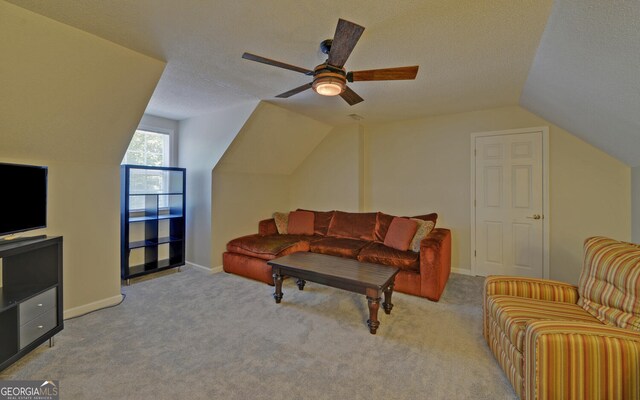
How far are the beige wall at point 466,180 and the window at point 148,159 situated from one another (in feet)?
11.1

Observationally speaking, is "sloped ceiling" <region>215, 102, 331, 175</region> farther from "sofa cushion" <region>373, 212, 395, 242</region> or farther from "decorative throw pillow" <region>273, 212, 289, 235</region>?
"sofa cushion" <region>373, 212, 395, 242</region>

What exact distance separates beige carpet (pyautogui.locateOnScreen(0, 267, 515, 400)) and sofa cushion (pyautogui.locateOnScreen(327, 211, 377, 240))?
1.33 metres

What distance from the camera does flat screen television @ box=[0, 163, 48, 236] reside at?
2002 millimetres

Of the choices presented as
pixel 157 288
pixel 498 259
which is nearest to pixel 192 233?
pixel 157 288

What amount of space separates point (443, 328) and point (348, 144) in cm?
325

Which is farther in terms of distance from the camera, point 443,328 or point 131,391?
point 443,328

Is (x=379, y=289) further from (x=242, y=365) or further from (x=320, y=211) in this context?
(x=320, y=211)

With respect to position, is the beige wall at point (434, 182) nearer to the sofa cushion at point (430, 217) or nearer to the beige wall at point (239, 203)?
the beige wall at point (239, 203)

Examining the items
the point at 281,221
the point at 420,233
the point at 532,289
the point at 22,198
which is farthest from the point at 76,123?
the point at 532,289

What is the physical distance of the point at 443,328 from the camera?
2.43 metres

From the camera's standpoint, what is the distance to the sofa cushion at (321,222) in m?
4.63

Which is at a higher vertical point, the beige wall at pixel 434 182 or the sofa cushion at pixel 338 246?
the beige wall at pixel 434 182

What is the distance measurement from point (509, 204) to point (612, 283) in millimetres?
2070

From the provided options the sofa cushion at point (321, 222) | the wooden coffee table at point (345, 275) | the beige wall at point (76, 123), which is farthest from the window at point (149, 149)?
the wooden coffee table at point (345, 275)
